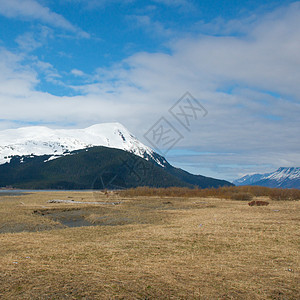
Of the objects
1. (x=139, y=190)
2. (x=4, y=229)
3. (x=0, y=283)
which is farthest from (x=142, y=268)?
(x=139, y=190)

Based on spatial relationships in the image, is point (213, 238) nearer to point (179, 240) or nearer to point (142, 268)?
point (179, 240)

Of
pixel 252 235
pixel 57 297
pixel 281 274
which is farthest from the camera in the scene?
pixel 252 235

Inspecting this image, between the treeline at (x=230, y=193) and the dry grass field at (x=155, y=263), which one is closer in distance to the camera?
the dry grass field at (x=155, y=263)

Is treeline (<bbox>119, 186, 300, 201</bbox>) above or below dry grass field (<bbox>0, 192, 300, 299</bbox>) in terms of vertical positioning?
above

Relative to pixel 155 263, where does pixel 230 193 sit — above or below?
above

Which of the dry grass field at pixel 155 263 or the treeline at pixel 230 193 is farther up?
the treeline at pixel 230 193

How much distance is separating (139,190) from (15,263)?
71847mm

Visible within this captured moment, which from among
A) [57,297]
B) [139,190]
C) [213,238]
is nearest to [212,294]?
[57,297]

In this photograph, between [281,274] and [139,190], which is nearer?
[281,274]

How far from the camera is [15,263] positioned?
12.7 m

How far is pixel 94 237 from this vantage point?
20.4m

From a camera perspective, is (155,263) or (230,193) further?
(230,193)

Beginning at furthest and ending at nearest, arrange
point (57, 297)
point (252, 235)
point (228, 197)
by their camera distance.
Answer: point (228, 197)
point (252, 235)
point (57, 297)

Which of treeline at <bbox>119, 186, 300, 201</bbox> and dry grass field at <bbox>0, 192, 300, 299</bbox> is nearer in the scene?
dry grass field at <bbox>0, 192, 300, 299</bbox>
